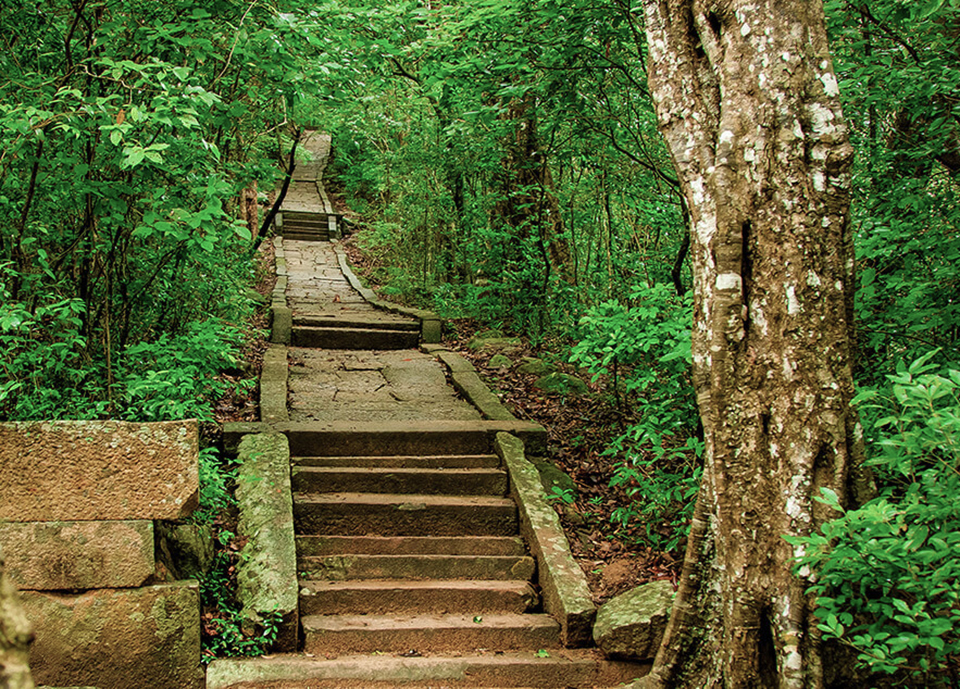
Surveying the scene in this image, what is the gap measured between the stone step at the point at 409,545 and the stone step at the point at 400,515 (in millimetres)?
114

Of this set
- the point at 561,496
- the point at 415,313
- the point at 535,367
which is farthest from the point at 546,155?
the point at 561,496

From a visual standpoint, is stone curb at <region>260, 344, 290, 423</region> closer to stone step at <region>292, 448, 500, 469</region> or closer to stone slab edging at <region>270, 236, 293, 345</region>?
stone slab edging at <region>270, 236, 293, 345</region>

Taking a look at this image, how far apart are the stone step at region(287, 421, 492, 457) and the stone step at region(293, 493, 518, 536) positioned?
0.48 m

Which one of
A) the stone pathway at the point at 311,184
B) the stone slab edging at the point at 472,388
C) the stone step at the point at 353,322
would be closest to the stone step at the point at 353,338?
the stone step at the point at 353,322

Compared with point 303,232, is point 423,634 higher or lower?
lower

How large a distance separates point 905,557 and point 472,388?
208 inches

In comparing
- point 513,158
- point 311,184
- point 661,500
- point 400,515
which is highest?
point 311,184

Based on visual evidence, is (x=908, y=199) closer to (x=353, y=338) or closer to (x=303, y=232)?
(x=353, y=338)

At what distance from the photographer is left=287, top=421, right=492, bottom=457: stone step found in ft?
18.7

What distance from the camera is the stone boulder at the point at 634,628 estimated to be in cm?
412

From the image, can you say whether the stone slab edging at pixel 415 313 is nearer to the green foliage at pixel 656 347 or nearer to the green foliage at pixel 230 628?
the green foliage at pixel 656 347

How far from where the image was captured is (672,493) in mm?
4977

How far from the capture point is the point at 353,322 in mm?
9844

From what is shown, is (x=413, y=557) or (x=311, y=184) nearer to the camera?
(x=413, y=557)
